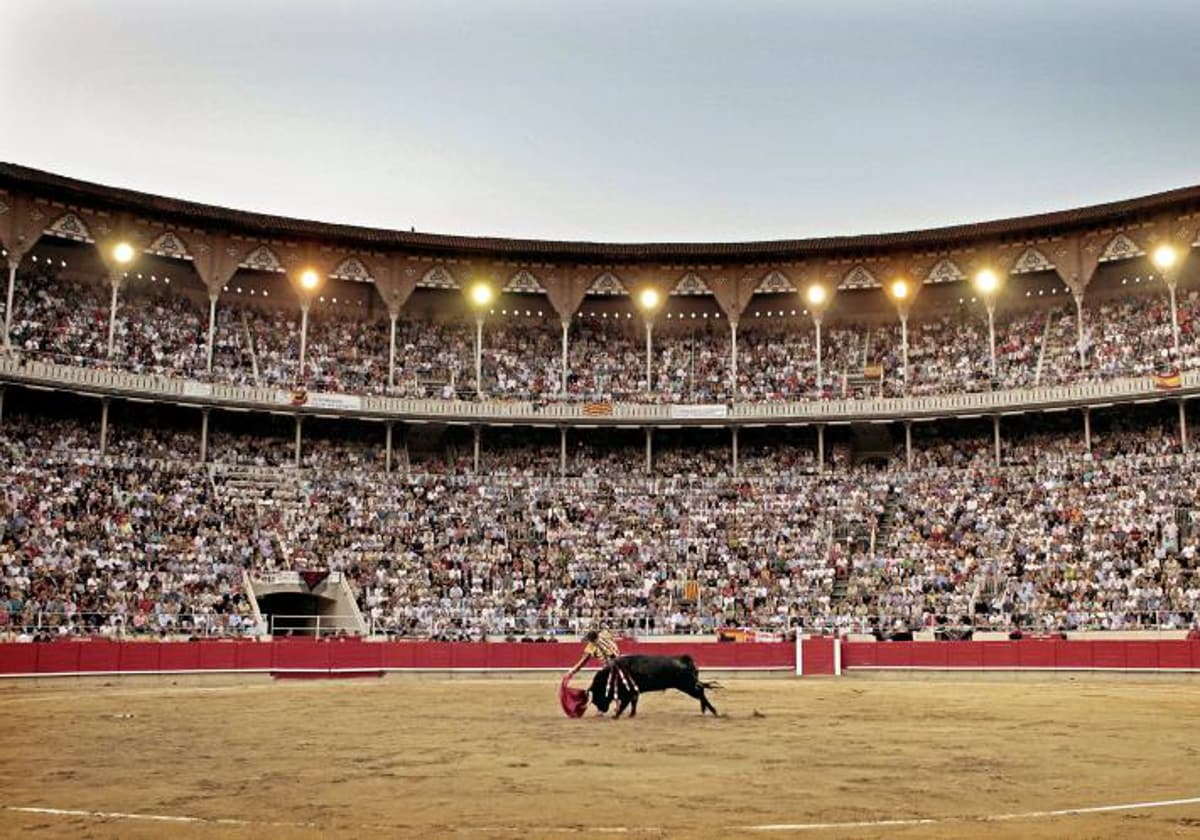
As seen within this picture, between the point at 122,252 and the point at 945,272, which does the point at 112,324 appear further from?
the point at 945,272

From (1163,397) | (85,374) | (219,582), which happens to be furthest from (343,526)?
(1163,397)

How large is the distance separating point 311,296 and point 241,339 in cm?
346

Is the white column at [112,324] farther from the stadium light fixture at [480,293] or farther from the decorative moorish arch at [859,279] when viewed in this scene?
the decorative moorish arch at [859,279]

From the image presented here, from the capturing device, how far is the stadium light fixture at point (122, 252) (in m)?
45.0

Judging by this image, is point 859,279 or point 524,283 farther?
point 524,283

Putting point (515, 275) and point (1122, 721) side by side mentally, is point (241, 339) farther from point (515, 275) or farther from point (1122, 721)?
point (1122, 721)

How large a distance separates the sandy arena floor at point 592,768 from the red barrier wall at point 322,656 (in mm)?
6789

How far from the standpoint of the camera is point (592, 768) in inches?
490

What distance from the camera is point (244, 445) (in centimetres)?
4712

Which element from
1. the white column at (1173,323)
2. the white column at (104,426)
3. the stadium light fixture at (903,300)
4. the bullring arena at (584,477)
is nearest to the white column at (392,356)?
the bullring arena at (584,477)

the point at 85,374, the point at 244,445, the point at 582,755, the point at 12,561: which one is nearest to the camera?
the point at 582,755

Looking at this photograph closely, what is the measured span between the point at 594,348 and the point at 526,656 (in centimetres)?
2085

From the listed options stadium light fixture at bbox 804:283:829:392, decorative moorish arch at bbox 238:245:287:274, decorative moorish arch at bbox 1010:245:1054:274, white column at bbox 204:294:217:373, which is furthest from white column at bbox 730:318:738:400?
white column at bbox 204:294:217:373

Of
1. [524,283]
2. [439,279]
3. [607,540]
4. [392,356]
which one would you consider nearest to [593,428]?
[524,283]
